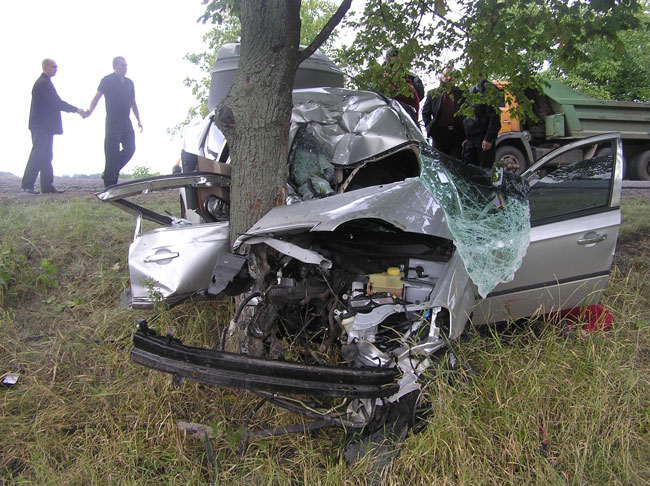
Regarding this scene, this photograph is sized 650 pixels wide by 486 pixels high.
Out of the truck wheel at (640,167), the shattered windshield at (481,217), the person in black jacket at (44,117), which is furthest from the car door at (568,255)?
the truck wheel at (640,167)

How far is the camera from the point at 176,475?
2.20 m

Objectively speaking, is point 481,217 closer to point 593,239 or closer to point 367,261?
point 367,261

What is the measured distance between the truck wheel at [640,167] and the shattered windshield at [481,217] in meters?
7.98

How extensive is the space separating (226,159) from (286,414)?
2.28m

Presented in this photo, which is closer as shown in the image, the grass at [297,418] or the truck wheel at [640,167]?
the grass at [297,418]

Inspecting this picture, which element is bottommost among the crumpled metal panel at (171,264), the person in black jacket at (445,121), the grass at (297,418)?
the grass at (297,418)

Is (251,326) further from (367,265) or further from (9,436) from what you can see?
(9,436)

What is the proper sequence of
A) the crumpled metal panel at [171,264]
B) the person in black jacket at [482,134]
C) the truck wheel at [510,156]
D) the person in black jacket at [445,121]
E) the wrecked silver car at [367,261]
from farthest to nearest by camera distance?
the truck wheel at [510,156]
the person in black jacket at [445,121]
the person in black jacket at [482,134]
the crumpled metal panel at [171,264]
the wrecked silver car at [367,261]

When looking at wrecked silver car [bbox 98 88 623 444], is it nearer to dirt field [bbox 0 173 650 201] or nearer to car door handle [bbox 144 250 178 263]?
car door handle [bbox 144 250 178 263]

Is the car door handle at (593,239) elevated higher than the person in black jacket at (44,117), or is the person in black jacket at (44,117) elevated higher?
the person in black jacket at (44,117)

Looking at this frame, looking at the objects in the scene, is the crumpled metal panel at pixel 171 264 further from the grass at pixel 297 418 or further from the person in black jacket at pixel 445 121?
the person in black jacket at pixel 445 121

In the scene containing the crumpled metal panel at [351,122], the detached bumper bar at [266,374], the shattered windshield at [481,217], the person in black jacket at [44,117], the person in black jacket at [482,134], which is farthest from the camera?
the person in black jacket at [44,117]

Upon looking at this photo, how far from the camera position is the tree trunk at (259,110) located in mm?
2994

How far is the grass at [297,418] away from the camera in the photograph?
218 centimetres
